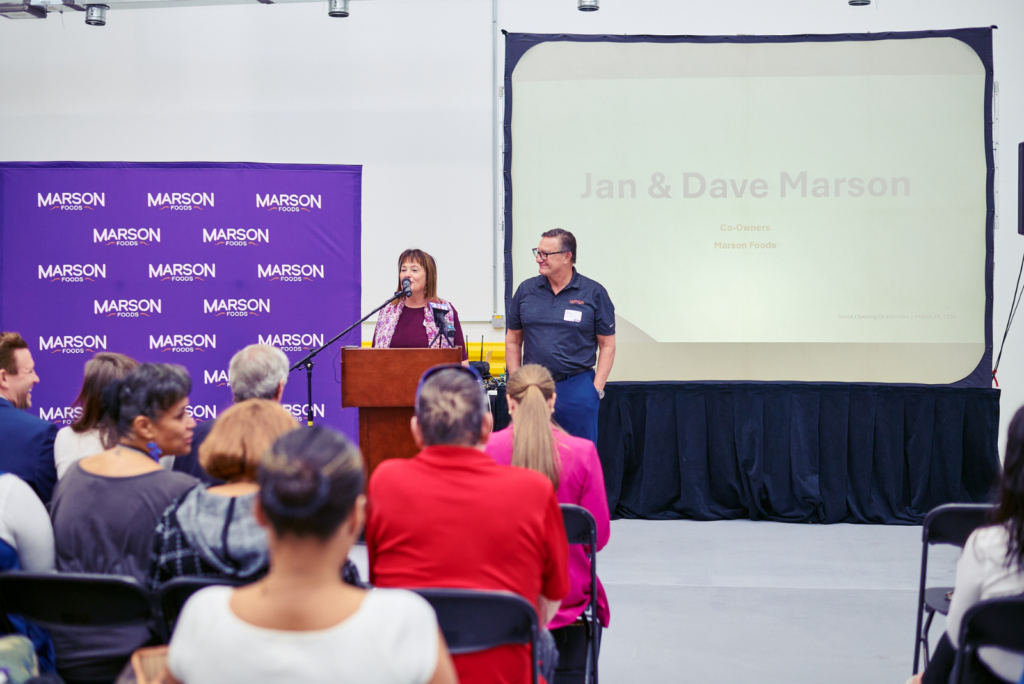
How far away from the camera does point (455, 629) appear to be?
1.51 m

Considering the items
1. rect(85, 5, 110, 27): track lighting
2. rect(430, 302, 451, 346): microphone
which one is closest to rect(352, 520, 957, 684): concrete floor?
rect(430, 302, 451, 346): microphone

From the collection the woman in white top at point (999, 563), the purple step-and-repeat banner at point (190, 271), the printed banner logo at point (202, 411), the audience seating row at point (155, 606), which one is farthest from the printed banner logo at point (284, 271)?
the woman in white top at point (999, 563)

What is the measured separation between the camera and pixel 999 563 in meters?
1.64

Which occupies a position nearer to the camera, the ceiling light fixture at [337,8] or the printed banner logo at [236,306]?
the ceiling light fixture at [337,8]

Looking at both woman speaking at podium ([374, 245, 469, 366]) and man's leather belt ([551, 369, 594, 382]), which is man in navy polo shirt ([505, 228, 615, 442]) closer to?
man's leather belt ([551, 369, 594, 382])

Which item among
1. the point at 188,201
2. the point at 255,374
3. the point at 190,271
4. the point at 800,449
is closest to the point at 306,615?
the point at 255,374

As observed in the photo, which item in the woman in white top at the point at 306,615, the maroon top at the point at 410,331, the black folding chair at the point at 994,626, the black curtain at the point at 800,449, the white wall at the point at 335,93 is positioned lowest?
the black curtain at the point at 800,449

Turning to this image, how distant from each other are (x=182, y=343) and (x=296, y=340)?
780mm

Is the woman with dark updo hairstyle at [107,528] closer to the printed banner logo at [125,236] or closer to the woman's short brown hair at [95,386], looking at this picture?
the woman's short brown hair at [95,386]

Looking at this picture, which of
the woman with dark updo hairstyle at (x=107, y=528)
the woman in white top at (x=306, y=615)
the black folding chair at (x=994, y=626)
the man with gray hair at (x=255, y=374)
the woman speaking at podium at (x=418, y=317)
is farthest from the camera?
the woman speaking at podium at (x=418, y=317)

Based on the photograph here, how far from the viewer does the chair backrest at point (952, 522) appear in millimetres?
2311

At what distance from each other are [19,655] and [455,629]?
2.85 feet

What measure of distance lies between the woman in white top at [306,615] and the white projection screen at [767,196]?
4.33m

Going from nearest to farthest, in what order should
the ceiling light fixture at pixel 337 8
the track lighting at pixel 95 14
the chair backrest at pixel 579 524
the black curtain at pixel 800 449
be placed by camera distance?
the chair backrest at pixel 579 524, the black curtain at pixel 800 449, the ceiling light fixture at pixel 337 8, the track lighting at pixel 95 14
